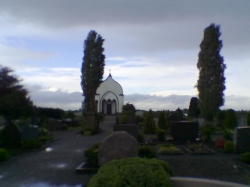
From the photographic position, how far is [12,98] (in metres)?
24.5

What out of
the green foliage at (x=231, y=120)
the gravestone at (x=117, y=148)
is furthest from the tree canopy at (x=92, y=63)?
the gravestone at (x=117, y=148)

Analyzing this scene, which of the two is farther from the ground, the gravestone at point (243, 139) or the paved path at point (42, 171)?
the gravestone at point (243, 139)

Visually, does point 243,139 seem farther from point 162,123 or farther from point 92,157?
point 162,123

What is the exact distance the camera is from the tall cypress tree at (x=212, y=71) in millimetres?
42531

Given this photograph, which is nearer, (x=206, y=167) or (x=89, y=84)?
(x=206, y=167)

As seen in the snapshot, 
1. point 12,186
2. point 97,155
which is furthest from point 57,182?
point 97,155

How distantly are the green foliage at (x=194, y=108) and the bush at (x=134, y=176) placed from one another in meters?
39.5

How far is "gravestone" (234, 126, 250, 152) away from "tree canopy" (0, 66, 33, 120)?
13.4 m

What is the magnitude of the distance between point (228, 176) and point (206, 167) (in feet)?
6.82

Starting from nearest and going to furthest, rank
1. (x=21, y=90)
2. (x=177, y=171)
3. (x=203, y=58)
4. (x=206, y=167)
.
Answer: (x=177, y=171)
(x=206, y=167)
(x=21, y=90)
(x=203, y=58)

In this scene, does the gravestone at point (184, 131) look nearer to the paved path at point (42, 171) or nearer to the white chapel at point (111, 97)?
the paved path at point (42, 171)

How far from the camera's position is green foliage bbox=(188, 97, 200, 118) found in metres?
45.3

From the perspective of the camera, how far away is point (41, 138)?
2617 cm

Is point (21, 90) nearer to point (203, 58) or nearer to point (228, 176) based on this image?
point (228, 176)
